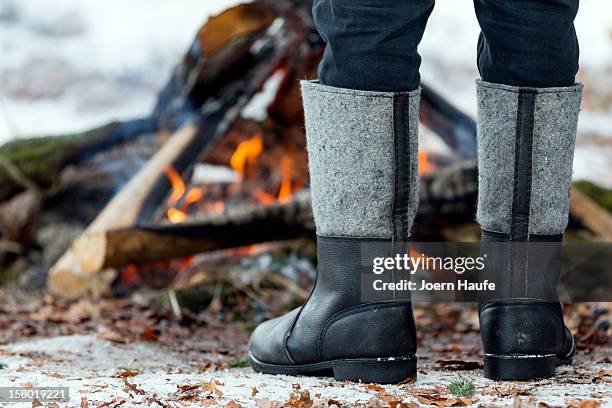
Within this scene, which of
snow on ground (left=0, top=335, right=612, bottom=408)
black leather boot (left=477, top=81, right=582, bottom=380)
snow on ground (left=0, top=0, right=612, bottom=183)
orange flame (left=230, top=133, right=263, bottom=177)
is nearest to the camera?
snow on ground (left=0, top=335, right=612, bottom=408)

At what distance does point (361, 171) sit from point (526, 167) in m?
0.37

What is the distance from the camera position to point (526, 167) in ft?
5.75

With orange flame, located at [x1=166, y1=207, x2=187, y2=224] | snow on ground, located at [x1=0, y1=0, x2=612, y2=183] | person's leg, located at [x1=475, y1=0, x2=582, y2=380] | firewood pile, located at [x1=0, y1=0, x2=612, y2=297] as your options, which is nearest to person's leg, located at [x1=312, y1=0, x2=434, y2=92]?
person's leg, located at [x1=475, y1=0, x2=582, y2=380]

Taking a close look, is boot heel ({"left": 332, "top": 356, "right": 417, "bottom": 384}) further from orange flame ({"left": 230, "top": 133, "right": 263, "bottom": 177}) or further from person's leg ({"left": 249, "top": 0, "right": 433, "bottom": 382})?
orange flame ({"left": 230, "top": 133, "right": 263, "bottom": 177})

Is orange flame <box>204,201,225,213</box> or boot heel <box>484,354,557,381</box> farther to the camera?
orange flame <box>204,201,225,213</box>

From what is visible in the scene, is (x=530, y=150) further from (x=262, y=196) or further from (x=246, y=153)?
(x=246, y=153)

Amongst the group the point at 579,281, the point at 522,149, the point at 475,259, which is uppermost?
the point at 522,149

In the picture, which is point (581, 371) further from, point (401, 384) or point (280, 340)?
point (280, 340)

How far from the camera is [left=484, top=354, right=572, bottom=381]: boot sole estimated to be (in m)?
1.76

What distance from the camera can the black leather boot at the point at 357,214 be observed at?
171 centimetres

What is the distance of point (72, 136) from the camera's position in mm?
4391

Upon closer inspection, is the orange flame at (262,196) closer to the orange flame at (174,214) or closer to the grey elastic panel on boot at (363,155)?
the orange flame at (174,214)

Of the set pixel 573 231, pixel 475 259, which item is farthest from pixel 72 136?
pixel 475 259

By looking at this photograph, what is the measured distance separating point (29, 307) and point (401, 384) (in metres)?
2.27
